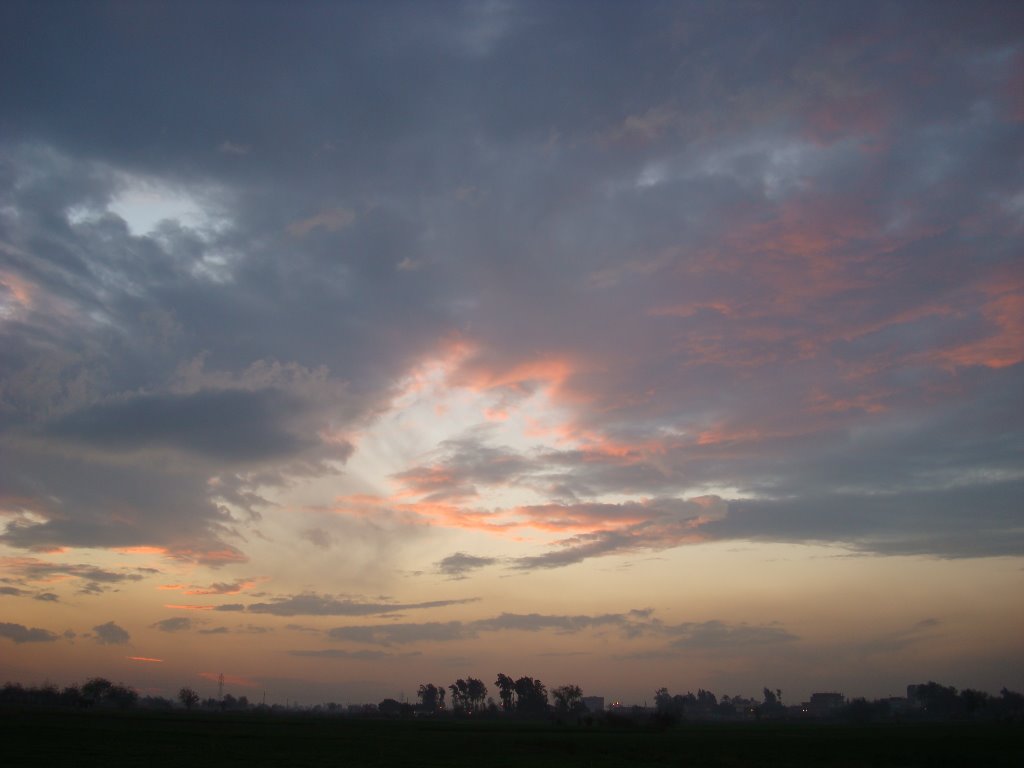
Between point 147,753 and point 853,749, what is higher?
point 147,753

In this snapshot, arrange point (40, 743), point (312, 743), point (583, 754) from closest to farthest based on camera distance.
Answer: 1. point (40, 743)
2. point (583, 754)
3. point (312, 743)

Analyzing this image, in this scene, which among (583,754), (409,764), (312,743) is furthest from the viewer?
(312,743)

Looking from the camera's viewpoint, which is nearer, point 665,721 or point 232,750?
point 232,750

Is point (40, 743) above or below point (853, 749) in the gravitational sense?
above

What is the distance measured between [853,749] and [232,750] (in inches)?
2368

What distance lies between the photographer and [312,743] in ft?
239

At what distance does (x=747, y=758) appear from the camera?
212 feet

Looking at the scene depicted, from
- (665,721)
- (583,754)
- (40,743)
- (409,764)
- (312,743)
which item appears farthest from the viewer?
(665,721)

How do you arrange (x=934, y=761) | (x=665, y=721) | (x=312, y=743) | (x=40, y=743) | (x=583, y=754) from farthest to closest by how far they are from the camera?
(x=665, y=721)
(x=312, y=743)
(x=583, y=754)
(x=934, y=761)
(x=40, y=743)

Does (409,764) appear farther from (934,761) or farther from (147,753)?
(934,761)

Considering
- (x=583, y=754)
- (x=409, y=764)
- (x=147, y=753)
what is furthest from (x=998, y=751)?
(x=147, y=753)

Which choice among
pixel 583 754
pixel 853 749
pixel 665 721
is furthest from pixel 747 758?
pixel 665 721

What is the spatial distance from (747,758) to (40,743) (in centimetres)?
5738

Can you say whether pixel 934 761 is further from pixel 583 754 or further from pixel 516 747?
pixel 516 747
